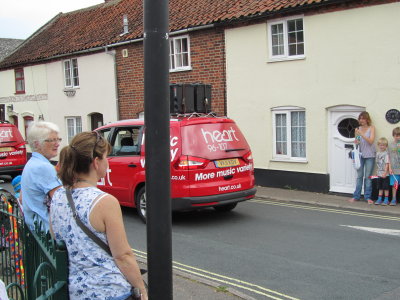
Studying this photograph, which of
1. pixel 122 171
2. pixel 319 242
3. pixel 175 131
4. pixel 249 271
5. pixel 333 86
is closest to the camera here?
pixel 249 271

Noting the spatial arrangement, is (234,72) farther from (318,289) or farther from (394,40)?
(318,289)

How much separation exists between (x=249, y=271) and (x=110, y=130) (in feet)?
15.9

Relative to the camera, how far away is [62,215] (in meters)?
2.71

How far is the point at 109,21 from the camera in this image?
67.9 feet

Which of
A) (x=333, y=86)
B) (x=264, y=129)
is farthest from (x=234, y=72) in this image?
(x=333, y=86)

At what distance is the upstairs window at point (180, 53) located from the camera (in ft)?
50.7

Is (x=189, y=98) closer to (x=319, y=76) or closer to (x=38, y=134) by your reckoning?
(x=319, y=76)

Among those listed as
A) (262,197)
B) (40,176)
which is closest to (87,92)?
(262,197)

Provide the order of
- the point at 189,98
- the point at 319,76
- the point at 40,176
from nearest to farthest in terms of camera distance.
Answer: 1. the point at 40,176
2. the point at 189,98
3. the point at 319,76

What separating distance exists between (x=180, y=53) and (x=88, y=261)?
44.6 feet

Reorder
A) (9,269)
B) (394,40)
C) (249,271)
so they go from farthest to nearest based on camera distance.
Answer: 1. (394,40)
2. (249,271)
3. (9,269)

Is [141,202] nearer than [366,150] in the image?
Yes

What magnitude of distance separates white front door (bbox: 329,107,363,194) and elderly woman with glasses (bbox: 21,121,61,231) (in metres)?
9.00

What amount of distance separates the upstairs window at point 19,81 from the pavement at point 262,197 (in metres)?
16.9
